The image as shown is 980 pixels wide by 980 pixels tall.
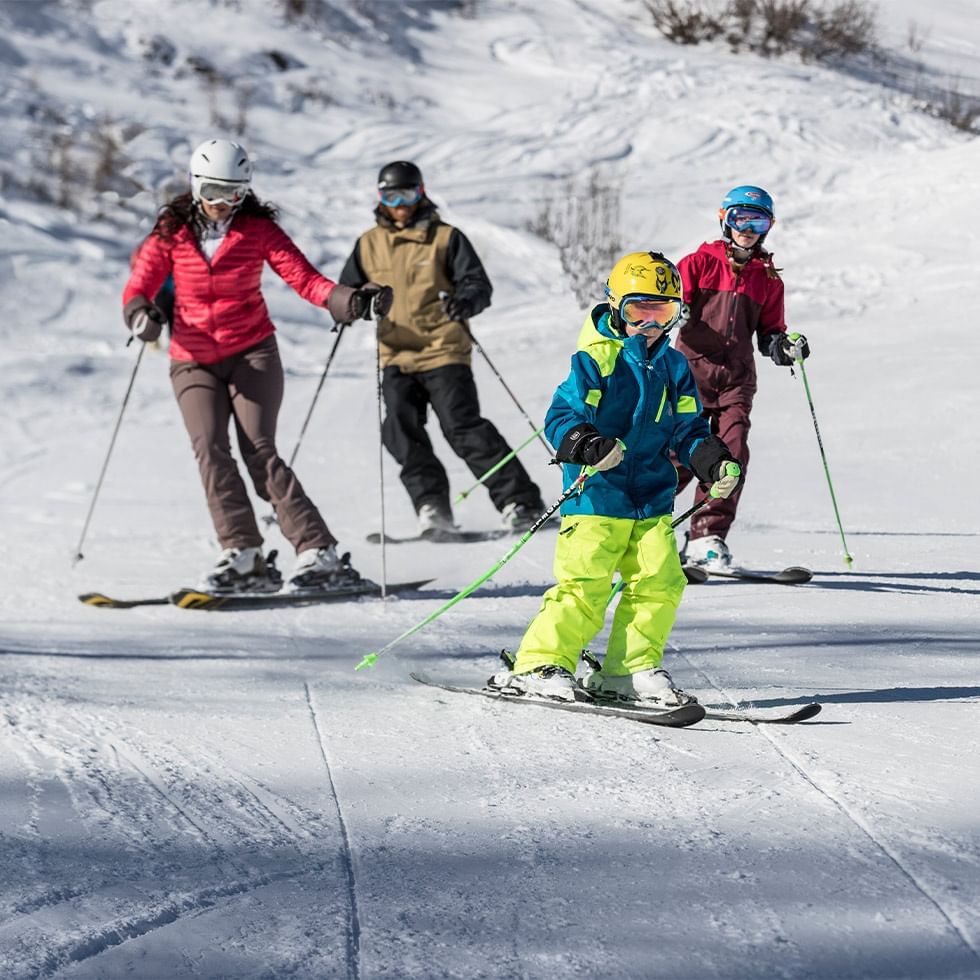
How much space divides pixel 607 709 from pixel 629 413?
34.6 inches

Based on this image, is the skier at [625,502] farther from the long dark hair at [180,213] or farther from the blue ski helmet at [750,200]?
the long dark hair at [180,213]

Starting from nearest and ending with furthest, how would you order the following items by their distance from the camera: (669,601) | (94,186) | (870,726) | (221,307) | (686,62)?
1. (870,726)
2. (669,601)
3. (221,307)
4. (94,186)
5. (686,62)

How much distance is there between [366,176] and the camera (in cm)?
2077

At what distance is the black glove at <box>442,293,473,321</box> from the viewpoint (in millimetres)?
7203

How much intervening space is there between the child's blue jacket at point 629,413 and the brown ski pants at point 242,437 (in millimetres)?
2321

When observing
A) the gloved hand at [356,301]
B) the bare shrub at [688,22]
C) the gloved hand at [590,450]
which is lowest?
the gloved hand at [356,301]

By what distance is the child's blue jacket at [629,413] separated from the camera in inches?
167

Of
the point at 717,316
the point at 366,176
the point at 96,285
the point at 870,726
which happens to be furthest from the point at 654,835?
the point at 366,176

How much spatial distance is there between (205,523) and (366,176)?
42.0ft

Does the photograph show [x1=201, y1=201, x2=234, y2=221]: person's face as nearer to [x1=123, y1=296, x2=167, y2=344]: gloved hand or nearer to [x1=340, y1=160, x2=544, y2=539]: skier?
[x1=123, y1=296, x2=167, y2=344]: gloved hand

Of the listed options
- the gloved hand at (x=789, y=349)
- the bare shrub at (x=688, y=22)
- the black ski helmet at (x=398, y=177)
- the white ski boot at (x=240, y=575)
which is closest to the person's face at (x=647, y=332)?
the gloved hand at (x=789, y=349)

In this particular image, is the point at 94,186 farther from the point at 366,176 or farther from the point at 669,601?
the point at 669,601

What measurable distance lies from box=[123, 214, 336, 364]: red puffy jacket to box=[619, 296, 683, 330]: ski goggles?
91.3 inches

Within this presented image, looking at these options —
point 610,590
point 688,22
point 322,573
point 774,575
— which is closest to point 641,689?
point 610,590
